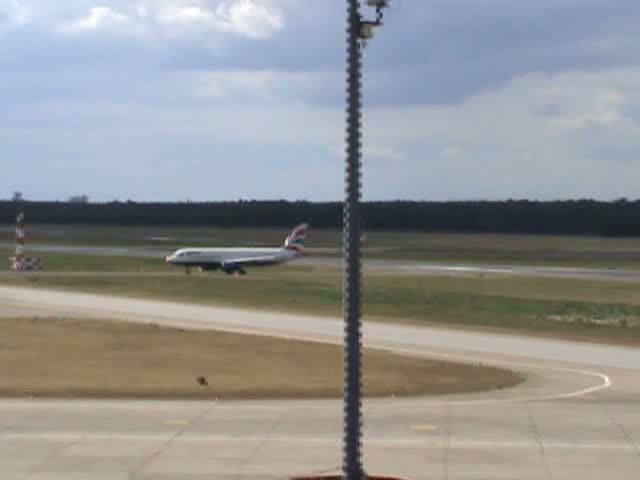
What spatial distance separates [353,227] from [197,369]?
19.8m

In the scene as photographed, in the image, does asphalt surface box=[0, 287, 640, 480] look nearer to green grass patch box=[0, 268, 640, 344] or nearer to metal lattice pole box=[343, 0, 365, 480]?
metal lattice pole box=[343, 0, 365, 480]

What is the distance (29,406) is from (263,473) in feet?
28.7

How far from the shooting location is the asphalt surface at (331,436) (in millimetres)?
17500

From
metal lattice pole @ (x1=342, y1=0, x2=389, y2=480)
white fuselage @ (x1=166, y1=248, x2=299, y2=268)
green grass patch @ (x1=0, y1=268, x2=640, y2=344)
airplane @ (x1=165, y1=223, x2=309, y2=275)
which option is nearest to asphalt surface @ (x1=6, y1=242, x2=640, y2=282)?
green grass patch @ (x1=0, y1=268, x2=640, y2=344)

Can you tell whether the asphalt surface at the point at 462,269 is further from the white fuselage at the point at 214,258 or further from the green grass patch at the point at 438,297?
the white fuselage at the point at 214,258

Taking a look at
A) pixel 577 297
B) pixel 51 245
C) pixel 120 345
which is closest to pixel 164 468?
pixel 120 345

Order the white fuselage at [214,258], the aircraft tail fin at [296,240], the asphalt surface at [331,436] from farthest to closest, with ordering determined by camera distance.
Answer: the aircraft tail fin at [296,240] → the white fuselage at [214,258] → the asphalt surface at [331,436]

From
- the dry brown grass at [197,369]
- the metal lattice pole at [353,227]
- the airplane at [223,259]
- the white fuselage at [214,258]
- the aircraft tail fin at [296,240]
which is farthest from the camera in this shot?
the aircraft tail fin at [296,240]

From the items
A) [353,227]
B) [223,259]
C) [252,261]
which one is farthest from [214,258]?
[353,227]

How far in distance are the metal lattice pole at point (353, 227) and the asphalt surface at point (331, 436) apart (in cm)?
493

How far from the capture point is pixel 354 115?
41.0 ft

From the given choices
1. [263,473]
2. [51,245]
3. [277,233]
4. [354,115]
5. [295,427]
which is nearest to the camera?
[354,115]

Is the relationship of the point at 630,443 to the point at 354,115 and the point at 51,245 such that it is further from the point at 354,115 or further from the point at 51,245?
the point at 51,245

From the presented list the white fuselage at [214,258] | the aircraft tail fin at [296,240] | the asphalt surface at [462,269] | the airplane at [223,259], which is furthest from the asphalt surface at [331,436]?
the aircraft tail fin at [296,240]
